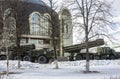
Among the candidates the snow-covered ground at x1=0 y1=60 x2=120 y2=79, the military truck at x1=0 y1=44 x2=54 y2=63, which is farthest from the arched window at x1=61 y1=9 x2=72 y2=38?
the military truck at x1=0 y1=44 x2=54 y2=63

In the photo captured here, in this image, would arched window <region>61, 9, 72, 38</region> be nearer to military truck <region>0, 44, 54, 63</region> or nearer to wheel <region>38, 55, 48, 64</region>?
wheel <region>38, 55, 48, 64</region>

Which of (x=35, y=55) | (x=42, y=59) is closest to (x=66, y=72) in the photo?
(x=42, y=59)

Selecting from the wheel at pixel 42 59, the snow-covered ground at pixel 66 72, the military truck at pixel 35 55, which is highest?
the military truck at pixel 35 55

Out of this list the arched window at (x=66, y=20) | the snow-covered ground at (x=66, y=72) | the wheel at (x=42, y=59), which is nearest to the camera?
the snow-covered ground at (x=66, y=72)

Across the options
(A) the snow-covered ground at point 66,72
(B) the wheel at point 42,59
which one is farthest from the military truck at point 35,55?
(A) the snow-covered ground at point 66,72

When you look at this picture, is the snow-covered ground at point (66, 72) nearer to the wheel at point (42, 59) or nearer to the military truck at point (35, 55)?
the wheel at point (42, 59)

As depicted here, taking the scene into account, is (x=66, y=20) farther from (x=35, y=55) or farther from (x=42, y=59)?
(x=35, y=55)

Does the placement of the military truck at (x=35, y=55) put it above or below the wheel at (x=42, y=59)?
above

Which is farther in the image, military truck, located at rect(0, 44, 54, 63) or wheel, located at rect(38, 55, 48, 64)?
military truck, located at rect(0, 44, 54, 63)

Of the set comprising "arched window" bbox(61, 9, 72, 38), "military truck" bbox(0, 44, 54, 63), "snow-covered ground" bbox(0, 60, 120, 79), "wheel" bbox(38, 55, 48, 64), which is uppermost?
"arched window" bbox(61, 9, 72, 38)

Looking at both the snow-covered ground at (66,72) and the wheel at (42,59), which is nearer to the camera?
the snow-covered ground at (66,72)

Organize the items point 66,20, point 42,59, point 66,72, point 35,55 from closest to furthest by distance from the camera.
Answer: point 66,72 < point 66,20 < point 42,59 < point 35,55

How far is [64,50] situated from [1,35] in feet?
102

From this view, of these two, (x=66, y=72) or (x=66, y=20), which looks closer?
(x=66, y=72)
